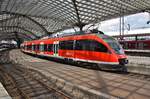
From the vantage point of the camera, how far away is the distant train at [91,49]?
16.5 metres

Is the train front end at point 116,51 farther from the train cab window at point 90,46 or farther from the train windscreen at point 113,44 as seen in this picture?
the train cab window at point 90,46

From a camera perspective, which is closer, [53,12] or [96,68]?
[96,68]

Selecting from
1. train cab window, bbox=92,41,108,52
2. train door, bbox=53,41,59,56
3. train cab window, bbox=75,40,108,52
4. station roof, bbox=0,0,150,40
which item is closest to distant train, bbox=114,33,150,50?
station roof, bbox=0,0,150,40

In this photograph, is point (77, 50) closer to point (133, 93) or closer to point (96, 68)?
point (96, 68)

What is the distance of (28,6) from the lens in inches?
2153

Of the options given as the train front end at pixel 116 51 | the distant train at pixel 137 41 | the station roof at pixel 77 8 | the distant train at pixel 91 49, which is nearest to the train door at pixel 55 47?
the distant train at pixel 91 49

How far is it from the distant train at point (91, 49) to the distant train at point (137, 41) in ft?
76.7

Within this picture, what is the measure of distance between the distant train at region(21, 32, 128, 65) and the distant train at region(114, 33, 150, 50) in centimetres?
2338

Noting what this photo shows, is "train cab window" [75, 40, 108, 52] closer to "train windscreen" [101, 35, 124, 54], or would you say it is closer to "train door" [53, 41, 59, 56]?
"train windscreen" [101, 35, 124, 54]

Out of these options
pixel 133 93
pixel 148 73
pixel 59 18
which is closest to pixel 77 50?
pixel 148 73

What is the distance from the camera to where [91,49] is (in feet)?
59.7

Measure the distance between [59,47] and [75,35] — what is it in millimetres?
4062

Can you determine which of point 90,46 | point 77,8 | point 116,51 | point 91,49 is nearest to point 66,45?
point 90,46

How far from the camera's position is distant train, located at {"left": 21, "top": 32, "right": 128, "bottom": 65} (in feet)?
54.2
